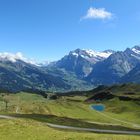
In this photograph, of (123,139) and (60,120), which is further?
(60,120)

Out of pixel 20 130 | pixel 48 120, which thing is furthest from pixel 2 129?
pixel 48 120

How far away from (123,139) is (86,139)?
488 cm

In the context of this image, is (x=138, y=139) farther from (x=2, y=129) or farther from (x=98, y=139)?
(x=2, y=129)

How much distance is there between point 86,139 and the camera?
44.0 metres

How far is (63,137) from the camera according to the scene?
4566 centimetres

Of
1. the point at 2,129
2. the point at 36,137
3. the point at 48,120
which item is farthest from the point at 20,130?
the point at 48,120

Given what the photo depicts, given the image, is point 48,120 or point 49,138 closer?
point 49,138

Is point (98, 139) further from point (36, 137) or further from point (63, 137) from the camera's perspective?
point (36, 137)

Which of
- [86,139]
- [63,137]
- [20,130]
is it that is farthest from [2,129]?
[86,139]

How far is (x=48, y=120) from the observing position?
11462cm

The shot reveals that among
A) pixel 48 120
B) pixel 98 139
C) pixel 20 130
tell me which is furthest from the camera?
pixel 48 120

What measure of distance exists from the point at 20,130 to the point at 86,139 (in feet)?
38.5

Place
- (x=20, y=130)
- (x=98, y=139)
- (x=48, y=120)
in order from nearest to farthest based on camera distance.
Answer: (x=98, y=139) → (x=20, y=130) → (x=48, y=120)

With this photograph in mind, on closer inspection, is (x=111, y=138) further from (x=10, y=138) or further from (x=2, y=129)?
(x=2, y=129)
